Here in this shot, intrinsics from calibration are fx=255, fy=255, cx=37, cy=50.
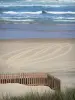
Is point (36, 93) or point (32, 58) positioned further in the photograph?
point (32, 58)

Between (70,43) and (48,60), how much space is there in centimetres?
21

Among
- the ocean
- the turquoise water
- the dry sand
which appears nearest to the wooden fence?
the dry sand

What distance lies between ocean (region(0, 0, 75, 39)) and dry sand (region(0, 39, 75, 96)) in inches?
2.1

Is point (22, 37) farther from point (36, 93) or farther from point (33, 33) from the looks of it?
point (36, 93)

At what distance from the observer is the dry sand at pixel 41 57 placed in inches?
72.7

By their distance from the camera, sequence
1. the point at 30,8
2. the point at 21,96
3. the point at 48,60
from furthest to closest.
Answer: the point at 48,60 < the point at 30,8 < the point at 21,96

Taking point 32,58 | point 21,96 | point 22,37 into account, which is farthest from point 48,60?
point 21,96

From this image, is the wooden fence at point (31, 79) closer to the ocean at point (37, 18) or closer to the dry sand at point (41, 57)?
the dry sand at point (41, 57)

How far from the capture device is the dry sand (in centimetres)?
185

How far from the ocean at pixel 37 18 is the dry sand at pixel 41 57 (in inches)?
2.1

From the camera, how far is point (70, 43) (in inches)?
75.2

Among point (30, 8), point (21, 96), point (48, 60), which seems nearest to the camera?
point (21, 96)

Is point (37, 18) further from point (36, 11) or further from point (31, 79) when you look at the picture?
point (31, 79)

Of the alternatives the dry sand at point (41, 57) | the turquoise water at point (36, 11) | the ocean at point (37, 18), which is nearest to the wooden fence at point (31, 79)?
the dry sand at point (41, 57)
